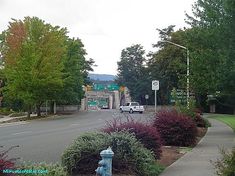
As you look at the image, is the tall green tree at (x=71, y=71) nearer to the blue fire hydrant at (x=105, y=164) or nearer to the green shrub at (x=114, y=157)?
the green shrub at (x=114, y=157)

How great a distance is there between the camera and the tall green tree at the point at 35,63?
52219 mm

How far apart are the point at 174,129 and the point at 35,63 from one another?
112 feet

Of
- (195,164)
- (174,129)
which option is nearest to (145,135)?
(195,164)

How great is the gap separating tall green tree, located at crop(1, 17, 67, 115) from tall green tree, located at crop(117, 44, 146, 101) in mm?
39737

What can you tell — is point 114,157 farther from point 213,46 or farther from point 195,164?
point 213,46

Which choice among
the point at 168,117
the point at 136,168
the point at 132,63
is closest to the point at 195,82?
the point at 168,117

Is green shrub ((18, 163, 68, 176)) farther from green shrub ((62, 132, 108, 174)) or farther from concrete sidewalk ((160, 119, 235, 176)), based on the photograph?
concrete sidewalk ((160, 119, 235, 176))

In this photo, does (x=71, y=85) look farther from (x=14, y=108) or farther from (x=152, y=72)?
(x=152, y=72)

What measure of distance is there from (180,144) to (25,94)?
111 ft

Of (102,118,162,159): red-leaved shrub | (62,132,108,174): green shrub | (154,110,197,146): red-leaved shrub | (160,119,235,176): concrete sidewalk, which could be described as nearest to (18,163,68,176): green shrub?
(62,132,108,174): green shrub

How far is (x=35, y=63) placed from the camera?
172 ft

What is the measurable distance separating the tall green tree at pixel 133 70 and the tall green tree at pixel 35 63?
130 ft

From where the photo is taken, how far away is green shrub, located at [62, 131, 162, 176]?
1141 cm

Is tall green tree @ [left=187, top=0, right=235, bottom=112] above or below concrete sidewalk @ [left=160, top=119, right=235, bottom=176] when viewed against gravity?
above
